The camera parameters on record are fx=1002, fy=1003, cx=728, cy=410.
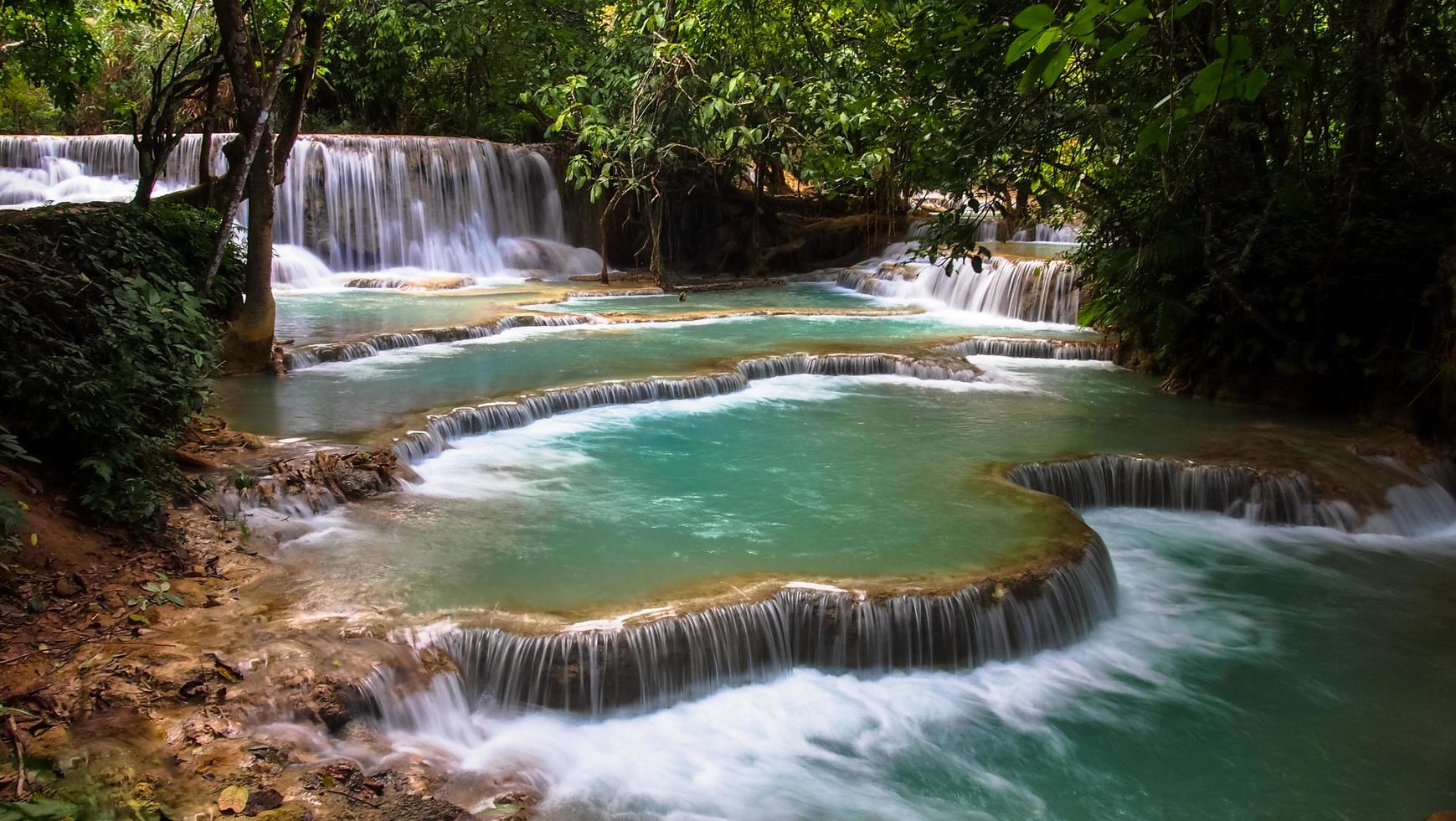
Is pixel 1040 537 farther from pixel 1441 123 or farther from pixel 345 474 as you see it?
pixel 1441 123

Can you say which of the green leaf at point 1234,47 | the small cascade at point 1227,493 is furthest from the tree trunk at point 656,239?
the green leaf at point 1234,47

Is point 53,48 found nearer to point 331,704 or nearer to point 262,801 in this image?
point 331,704

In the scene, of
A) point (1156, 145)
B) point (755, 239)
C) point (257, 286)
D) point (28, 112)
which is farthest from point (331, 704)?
point (28, 112)

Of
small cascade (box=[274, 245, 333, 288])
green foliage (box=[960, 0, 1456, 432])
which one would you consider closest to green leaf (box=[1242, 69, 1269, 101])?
green foliage (box=[960, 0, 1456, 432])

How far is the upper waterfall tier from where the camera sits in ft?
62.3

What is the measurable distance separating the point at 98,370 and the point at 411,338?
726cm

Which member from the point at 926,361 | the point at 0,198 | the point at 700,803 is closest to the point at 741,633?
the point at 700,803

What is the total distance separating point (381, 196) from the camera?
20.5m

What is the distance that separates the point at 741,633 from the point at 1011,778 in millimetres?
1526

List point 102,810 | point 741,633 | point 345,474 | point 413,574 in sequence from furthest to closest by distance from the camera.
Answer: point 345,474, point 413,574, point 741,633, point 102,810

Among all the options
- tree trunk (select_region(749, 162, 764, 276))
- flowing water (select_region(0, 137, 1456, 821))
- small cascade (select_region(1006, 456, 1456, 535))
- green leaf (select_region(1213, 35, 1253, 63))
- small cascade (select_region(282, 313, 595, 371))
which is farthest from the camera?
tree trunk (select_region(749, 162, 764, 276))

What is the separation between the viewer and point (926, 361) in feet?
39.0

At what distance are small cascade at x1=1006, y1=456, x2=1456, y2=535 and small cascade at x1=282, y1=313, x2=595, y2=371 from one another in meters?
7.60

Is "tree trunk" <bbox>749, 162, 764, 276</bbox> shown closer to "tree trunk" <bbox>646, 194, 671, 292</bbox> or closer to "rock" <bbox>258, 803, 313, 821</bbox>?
"tree trunk" <bbox>646, 194, 671, 292</bbox>
